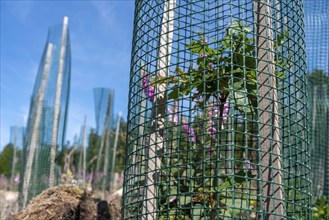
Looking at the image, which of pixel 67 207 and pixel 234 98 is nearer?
pixel 234 98

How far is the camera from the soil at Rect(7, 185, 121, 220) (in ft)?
13.7

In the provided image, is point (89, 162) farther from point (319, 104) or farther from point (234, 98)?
point (234, 98)

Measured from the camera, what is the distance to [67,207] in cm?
419

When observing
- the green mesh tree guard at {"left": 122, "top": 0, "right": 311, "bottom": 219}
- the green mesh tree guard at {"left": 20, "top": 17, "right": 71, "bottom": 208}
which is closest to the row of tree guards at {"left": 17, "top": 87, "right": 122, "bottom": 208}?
the green mesh tree guard at {"left": 20, "top": 17, "right": 71, "bottom": 208}

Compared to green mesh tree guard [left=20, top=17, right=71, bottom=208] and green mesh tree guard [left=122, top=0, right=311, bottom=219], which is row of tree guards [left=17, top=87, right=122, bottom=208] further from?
green mesh tree guard [left=122, top=0, right=311, bottom=219]

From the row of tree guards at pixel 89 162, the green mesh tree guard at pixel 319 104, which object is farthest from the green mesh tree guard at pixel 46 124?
the green mesh tree guard at pixel 319 104

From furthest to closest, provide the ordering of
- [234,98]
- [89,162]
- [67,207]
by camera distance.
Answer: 1. [89,162]
2. [67,207]
3. [234,98]

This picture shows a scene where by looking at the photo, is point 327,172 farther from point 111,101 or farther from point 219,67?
point 111,101

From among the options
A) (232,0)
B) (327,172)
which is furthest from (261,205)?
(327,172)

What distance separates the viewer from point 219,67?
6.60ft

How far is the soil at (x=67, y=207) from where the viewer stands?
4164 millimetres

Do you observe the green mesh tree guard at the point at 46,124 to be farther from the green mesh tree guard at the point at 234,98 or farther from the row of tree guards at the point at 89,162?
the green mesh tree guard at the point at 234,98

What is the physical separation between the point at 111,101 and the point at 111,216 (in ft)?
37.7

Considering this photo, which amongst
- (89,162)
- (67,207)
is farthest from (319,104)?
Answer: (89,162)
